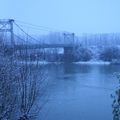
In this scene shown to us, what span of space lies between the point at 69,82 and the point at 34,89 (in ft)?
24.7

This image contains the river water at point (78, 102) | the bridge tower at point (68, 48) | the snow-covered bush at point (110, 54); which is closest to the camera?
the river water at point (78, 102)

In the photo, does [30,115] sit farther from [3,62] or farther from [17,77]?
[3,62]

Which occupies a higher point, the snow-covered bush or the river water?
the snow-covered bush

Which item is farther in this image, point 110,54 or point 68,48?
point 110,54

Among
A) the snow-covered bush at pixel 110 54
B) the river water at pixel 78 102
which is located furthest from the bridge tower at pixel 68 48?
the river water at pixel 78 102

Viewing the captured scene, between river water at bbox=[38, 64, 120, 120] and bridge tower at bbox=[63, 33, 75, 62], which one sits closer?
river water at bbox=[38, 64, 120, 120]

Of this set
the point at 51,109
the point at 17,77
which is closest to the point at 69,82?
the point at 51,109

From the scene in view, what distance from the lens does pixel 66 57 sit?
2311 centimetres

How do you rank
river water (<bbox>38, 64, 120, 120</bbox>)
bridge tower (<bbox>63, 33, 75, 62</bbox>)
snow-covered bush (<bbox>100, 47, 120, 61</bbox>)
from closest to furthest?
river water (<bbox>38, 64, 120, 120</bbox>)
bridge tower (<bbox>63, 33, 75, 62</bbox>)
snow-covered bush (<bbox>100, 47, 120, 61</bbox>)

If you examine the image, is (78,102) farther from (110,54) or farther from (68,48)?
(110,54)

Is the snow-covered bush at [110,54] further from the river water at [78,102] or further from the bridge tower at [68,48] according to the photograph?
the river water at [78,102]

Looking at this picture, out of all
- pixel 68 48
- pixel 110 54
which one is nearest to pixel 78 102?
pixel 68 48

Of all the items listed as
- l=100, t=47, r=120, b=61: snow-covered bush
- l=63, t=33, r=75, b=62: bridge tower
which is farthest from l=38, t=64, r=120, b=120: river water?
l=100, t=47, r=120, b=61: snow-covered bush

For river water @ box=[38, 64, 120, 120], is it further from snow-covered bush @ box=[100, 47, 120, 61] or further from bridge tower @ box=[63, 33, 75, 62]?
snow-covered bush @ box=[100, 47, 120, 61]
